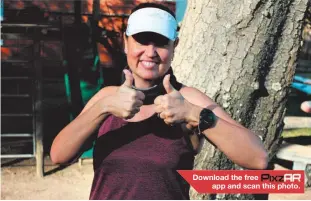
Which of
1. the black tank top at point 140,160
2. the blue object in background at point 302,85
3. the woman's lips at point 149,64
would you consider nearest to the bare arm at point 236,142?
the black tank top at point 140,160

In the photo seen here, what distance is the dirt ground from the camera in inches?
212

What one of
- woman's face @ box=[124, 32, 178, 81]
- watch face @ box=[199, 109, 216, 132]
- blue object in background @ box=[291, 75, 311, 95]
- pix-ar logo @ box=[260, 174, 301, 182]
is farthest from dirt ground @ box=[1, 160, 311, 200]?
blue object in background @ box=[291, 75, 311, 95]

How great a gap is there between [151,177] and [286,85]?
1.68 meters

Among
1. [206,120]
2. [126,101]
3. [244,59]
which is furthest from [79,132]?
[244,59]

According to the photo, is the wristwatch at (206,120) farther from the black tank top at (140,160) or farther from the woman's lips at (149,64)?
the woman's lips at (149,64)

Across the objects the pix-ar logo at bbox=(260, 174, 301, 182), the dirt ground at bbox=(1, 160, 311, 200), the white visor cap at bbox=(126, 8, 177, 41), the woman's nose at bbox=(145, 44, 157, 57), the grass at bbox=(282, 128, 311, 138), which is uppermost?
the white visor cap at bbox=(126, 8, 177, 41)

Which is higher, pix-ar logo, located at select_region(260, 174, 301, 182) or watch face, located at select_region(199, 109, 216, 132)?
watch face, located at select_region(199, 109, 216, 132)

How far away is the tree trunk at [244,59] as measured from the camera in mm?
3035

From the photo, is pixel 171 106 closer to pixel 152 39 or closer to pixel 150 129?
pixel 150 129

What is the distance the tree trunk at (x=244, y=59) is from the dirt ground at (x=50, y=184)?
2525 millimetres

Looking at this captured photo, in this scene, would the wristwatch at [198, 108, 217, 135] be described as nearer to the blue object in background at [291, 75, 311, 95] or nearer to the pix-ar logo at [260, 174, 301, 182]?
the pix-ar logo at [260, 174, 301, 182]

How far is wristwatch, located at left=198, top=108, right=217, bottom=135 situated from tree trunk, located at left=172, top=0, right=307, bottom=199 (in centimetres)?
128

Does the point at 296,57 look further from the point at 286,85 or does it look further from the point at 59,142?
the point at 59,142

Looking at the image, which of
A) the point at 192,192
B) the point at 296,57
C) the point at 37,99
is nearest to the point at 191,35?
the point at 296,57
